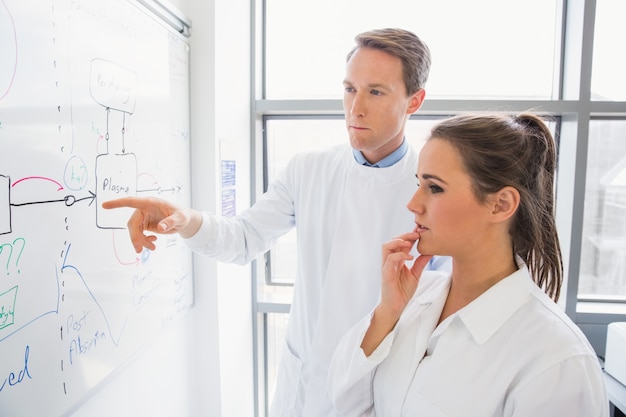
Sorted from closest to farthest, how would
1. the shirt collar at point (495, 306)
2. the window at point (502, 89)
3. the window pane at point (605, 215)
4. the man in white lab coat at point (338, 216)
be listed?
the shirt collar at point (495, 306), the man in white lab coat at point (338, 216), the window at point (502, 89), the window pane at point (605, 215)

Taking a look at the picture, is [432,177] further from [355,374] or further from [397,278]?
[355,374]

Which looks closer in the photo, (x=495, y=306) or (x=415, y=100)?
(x=495, y=306)

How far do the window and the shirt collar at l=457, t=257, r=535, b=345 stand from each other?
1263 mm

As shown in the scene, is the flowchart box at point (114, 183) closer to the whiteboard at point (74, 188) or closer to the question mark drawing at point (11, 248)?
the whiteboard at point (74, 188)

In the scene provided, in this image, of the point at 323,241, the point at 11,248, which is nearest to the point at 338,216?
the point at 323,241

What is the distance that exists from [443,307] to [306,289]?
1.61ft

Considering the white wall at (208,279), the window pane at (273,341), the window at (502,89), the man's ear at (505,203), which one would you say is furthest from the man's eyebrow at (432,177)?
the window pane at (273,341)

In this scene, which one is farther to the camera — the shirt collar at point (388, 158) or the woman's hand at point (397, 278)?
the shirt collar at point (388, 158)

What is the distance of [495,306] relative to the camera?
0.83m

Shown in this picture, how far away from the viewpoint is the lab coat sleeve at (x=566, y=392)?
0.70 meters

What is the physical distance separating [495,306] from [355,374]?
1.13ft

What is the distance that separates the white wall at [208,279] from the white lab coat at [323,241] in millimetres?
337

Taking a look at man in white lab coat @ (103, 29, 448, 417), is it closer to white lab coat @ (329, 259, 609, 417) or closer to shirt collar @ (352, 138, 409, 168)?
shirt collar @ (352, 138, 409, 168)

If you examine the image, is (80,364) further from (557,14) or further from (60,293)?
(557,14)
